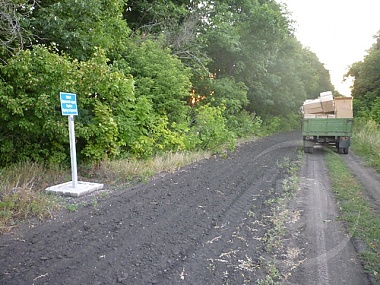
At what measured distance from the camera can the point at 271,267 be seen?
3395 millimetres

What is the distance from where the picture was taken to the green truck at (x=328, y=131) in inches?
506

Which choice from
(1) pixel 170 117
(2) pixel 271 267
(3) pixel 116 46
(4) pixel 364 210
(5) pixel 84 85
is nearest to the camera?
(2) pixel 271 267

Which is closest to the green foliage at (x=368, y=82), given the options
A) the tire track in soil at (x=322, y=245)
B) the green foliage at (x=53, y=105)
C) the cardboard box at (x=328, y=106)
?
the cardboard box at (x=328, y=106)

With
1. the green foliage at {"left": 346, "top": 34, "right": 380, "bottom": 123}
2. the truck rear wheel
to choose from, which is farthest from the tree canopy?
Answer: the green foliage at {"left": 346, "top": 34, "right": 380, "bottom": 123}

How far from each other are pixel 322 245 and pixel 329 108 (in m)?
11.3

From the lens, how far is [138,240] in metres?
4.07

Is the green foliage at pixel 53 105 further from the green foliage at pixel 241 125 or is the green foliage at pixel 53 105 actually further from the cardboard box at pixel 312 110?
the green foliage at pixel 241 125

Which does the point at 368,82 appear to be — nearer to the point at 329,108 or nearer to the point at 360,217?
the point at 329,108

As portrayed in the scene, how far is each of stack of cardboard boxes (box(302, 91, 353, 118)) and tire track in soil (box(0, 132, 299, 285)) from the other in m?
8.38

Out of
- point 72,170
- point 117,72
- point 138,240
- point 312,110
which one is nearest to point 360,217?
point 138,240

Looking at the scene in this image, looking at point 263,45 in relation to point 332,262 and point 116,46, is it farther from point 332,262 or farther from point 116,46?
point 332,262

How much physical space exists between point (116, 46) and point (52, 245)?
7.21 m

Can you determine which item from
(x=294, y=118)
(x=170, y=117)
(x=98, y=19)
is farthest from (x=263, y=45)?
(x=294, y=118)

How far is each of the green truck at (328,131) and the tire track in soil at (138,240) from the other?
735 centimetres
